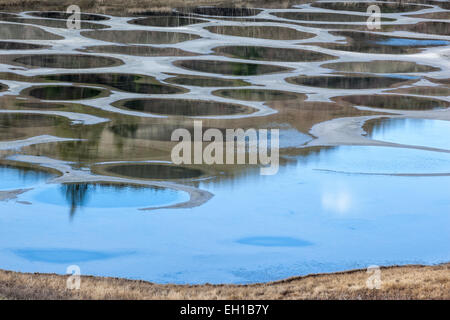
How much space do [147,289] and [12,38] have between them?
113ft

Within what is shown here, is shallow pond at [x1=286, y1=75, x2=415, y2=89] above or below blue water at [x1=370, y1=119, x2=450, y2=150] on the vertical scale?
above

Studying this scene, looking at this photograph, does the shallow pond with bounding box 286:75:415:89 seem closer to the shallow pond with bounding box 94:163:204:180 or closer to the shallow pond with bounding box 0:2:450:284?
the shallow pond with bounding box 0:2:450:284

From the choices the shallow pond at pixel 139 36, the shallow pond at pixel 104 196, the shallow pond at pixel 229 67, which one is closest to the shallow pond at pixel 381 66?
the shallow pond at pixel 229 67

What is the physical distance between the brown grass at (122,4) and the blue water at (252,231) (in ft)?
Answer: 137

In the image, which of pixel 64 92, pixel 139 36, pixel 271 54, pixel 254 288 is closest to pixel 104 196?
pixel 254 288

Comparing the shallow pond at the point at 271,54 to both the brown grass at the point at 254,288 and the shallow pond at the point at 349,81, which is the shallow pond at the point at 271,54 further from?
the brown grass at the point at 254,288

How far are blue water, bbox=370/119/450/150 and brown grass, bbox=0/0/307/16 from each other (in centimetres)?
3495

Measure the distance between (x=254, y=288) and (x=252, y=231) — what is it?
13.9ft

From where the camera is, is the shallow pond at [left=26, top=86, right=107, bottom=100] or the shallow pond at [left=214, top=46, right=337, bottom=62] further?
the shallow pond at [left=214, top=46, right=337, bottom=62]

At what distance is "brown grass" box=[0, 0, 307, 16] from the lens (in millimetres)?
61812

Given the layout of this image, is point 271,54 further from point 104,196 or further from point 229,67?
point 104,196

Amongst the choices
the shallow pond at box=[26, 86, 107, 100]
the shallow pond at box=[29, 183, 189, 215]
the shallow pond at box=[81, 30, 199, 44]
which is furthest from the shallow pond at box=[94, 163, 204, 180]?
the shallow pond at box=[81, 30, 199, 44]

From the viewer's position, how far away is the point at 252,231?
17.5 meters

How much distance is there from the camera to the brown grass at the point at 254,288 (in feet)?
39.7
